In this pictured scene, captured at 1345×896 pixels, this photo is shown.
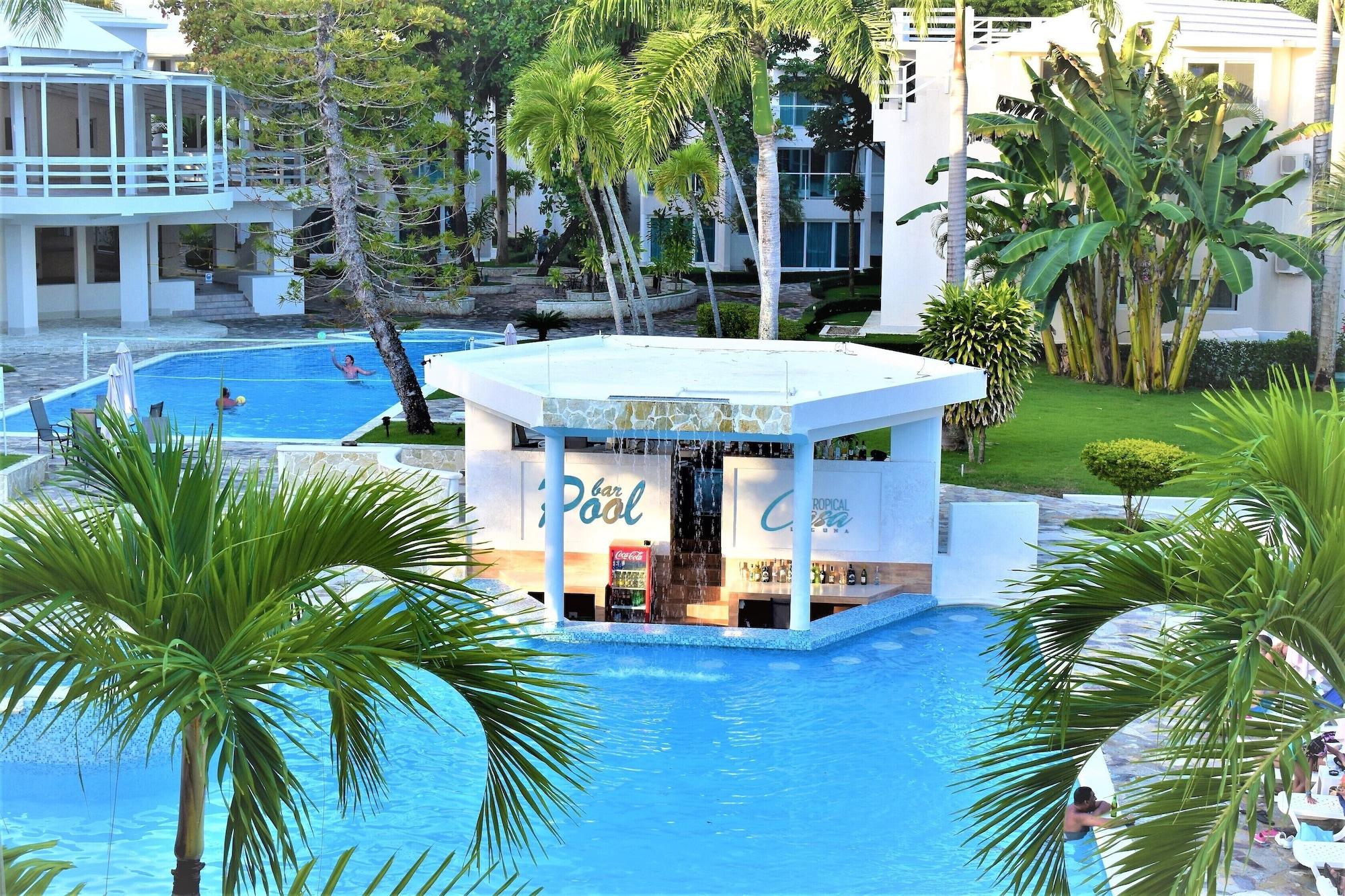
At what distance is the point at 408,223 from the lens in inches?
904

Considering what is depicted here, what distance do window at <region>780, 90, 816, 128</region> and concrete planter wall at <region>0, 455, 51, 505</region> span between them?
114ft

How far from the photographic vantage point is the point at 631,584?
1530 centimetres

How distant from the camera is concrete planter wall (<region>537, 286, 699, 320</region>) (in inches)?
1492

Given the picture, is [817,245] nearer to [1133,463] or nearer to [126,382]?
[126,382]

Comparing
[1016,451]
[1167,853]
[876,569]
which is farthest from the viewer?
[1016,451]

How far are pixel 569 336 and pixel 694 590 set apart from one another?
19.2 m

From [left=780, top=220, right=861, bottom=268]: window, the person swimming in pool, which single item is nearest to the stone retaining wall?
the person swimming in pool

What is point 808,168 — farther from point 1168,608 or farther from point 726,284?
point 1168,608

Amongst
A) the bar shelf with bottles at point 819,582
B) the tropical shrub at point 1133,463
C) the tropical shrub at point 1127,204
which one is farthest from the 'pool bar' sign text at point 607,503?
the tropical shrub at point 1127,204

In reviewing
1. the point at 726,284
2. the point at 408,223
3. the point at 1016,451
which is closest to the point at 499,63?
the point at 726,284

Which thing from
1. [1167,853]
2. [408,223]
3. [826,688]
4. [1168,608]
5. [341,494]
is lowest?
[826,688]

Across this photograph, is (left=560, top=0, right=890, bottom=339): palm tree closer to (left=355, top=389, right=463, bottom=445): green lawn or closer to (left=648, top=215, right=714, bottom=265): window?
(left=355, top=389, right=463, bottom=445): green lawn

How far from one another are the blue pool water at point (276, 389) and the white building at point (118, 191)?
5.64 feet

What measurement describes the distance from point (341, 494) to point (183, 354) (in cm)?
2747
